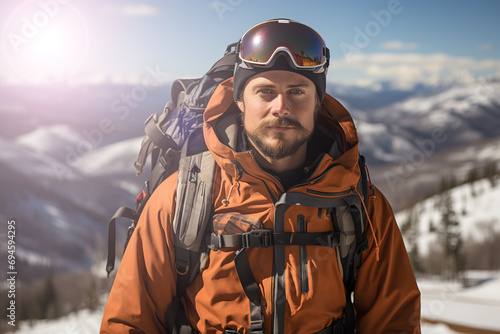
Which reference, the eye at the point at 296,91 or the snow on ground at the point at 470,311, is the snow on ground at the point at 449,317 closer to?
the snow on ground at the point at 470,311

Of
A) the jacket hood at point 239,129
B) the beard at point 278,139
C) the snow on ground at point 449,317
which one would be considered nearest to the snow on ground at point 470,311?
the snow on ground at point 449,317

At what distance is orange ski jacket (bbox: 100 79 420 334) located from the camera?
7.86 ft

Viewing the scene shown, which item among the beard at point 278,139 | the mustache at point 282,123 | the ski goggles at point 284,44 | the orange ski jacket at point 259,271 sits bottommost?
the orange ski jacket at point 259,271

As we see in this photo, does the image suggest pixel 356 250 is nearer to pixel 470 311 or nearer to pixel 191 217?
pixel 191 217

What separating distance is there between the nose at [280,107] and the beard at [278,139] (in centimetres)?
4

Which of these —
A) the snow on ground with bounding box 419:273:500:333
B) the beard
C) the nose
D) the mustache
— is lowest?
the snow on ground with bounding box 419:273:500:333

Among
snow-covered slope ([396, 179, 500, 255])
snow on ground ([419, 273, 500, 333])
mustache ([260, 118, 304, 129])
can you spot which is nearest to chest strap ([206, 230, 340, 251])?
mustache ([260, 118, 304, 129])

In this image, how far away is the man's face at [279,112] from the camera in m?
2.56

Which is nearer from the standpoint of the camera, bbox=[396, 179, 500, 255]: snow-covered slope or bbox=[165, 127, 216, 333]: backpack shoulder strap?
bbox=[165, 127, 216, 333]: backpack shoulder strap

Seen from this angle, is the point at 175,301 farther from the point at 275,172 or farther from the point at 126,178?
the point at 126,178

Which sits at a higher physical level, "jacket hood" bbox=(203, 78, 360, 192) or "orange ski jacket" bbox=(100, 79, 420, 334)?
"jacket hood" bbox=(203, 78, 360, 192)

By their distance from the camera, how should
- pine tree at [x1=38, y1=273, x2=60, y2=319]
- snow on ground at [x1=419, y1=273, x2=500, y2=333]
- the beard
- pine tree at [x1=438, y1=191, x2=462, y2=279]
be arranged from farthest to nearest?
pine tree at [x1=38, y1=273, x2=60, y2=319] < pine tree at [x1=438, y1=191, x2=462, y2=279] < snow on ground at [x1=419, y1=273, x2=500, y2=333] < the beard

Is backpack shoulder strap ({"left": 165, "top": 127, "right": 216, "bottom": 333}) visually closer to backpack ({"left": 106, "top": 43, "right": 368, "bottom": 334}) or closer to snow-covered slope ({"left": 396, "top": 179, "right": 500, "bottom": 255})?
backpack ({"left": 106, "top": 43, "right": 368, "bottom": 334})

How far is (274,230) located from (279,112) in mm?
791
